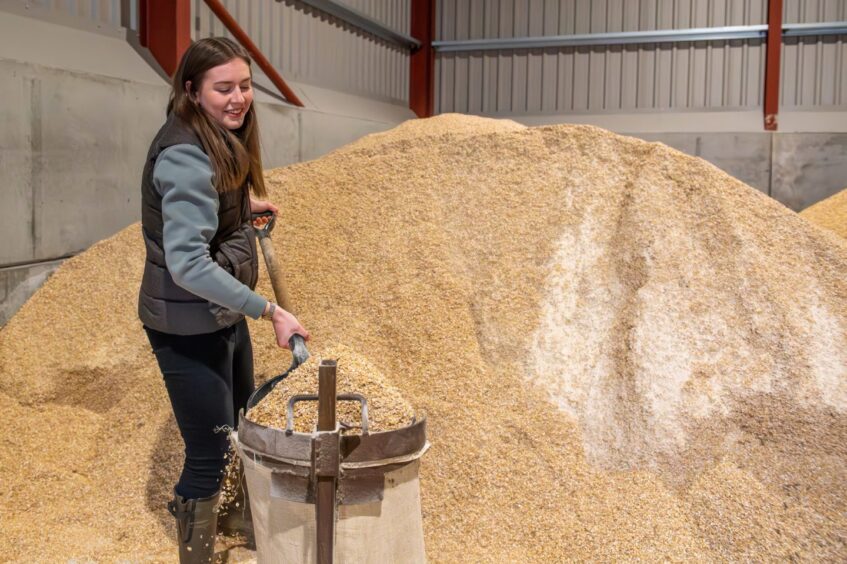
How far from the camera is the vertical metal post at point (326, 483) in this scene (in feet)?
5.47

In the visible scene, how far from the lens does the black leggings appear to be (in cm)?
197

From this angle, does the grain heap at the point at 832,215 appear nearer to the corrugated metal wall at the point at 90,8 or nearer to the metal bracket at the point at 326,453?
the metal bracket at the point at 326,453

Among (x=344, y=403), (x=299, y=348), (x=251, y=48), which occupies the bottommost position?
(x=344, y=403)

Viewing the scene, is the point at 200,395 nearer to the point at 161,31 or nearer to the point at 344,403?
the point at 344,403

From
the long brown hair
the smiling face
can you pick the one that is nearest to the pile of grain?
the long brown hair

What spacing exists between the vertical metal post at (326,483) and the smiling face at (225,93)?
0.66 meters

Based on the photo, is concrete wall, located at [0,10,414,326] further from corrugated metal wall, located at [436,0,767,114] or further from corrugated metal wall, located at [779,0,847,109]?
corrugated metal wall, located at [779,0,847,109]

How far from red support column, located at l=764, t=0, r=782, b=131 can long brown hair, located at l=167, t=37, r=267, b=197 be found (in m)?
8.00

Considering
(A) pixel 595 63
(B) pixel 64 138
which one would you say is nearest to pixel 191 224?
(B) pixel 64 138

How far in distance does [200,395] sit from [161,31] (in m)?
3.96

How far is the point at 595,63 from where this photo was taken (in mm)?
9359

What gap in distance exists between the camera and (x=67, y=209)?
13.4 ft

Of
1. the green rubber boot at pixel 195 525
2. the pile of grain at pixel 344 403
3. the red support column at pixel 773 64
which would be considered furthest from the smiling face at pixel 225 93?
the red support column at pixel 773 64

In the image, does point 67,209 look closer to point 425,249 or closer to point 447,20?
point 425,249
